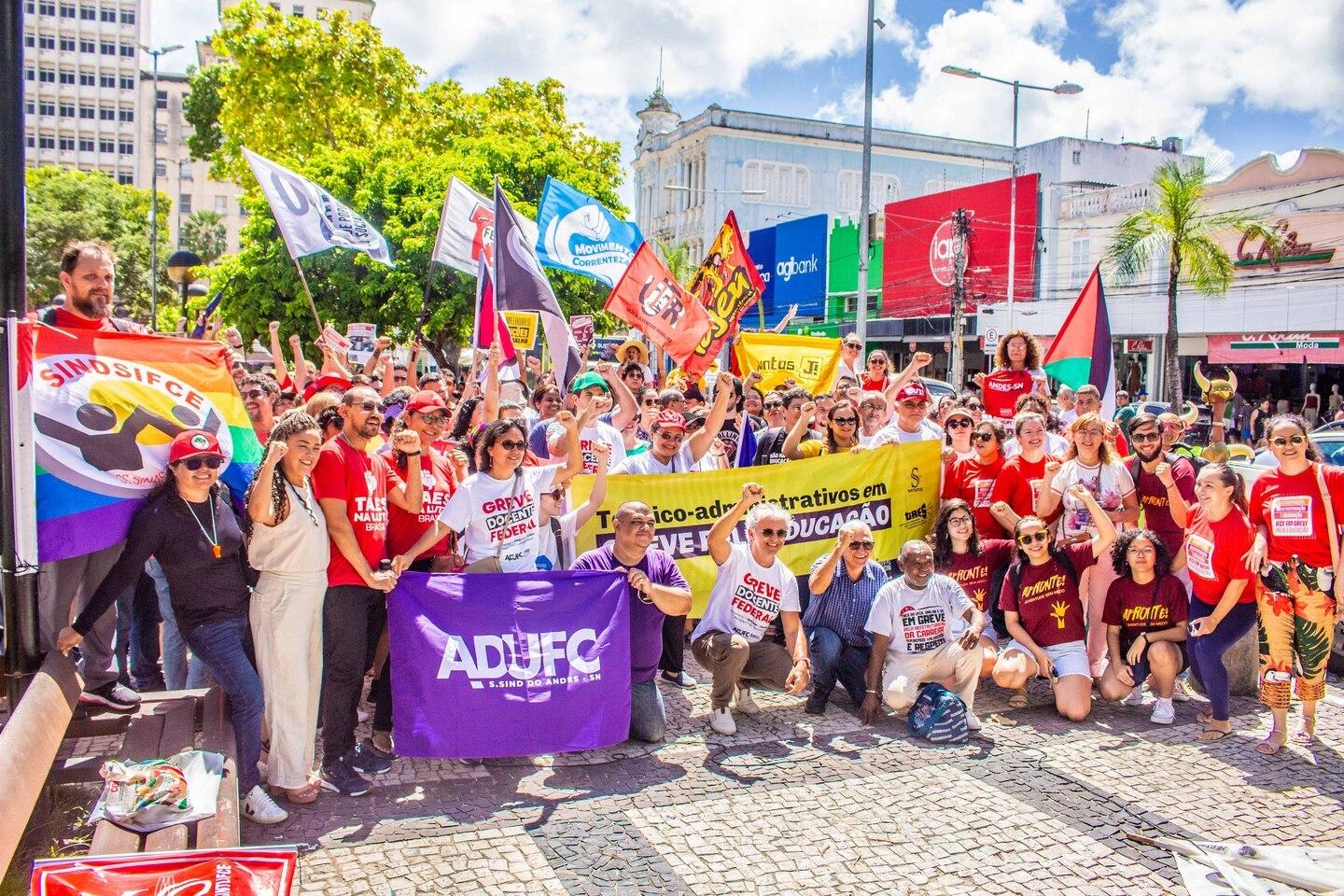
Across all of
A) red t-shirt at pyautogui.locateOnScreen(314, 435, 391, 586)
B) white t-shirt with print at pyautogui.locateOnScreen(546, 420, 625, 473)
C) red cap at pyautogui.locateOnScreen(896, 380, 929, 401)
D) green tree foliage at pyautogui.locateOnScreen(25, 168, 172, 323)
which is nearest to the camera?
red t-shirt at pyautogui.locateOnScreen(314, 435, 391, 586)

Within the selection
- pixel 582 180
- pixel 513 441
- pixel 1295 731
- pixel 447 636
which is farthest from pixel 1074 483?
pixel 582 180

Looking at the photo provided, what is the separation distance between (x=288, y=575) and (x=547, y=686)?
1495mm

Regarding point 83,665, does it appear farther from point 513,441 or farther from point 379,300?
point 379,300

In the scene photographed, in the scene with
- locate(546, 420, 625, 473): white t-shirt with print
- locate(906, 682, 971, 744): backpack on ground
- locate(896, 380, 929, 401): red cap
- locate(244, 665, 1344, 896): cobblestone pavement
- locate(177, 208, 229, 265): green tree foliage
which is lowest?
locate(244, 665, 1344, 896): cobblestone pavement

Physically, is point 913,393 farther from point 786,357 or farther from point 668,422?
point 786,357

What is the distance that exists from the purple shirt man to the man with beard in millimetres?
2418

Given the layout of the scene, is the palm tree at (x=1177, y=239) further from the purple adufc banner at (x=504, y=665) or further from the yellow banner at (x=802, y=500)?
the purple adufc banner at (x=504, y=665)

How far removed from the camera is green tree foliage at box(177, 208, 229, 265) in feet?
248

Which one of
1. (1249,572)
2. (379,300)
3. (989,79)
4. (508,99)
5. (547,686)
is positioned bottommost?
(547,686)

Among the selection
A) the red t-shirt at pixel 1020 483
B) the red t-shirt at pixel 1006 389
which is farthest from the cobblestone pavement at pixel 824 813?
the red t-shirt at pixel 1006 389

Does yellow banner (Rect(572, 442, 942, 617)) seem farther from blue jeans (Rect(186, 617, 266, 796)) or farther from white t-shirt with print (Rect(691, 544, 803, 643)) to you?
blue jeans (Rect(186, 617, 266, 796))

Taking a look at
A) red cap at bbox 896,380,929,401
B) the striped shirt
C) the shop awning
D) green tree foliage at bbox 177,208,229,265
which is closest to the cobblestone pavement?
the striped shirt

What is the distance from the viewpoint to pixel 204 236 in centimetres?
7575

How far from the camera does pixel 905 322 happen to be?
3953 centimetres
